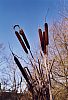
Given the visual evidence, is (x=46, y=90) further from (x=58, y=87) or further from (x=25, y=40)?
(x=58, y=87)

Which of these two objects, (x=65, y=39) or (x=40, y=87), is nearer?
(x=40, y=87)

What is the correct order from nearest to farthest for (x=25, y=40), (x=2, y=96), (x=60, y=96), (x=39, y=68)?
(x=25, y=40) → (x=39, y=68) → (x=60, y=96) → (x=2, y=96)

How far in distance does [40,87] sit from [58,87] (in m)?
11.5

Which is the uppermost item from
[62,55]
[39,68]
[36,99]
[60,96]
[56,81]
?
[62,55]

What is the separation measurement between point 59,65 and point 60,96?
1756 mm

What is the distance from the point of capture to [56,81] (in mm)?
13211

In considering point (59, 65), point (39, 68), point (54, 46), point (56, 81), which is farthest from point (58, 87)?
point (39, 68)

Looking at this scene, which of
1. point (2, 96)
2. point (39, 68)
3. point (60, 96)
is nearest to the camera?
point (39, 68)

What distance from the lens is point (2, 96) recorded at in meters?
20.3

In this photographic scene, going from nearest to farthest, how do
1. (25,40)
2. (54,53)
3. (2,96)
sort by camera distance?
(25,40) < (54,53) < (2,96)

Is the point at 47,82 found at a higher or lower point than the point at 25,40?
lower

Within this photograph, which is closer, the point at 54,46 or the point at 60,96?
the point at 60,96

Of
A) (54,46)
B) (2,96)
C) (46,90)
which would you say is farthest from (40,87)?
(2,96)

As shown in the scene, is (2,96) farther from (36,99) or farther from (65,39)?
(36,99)
